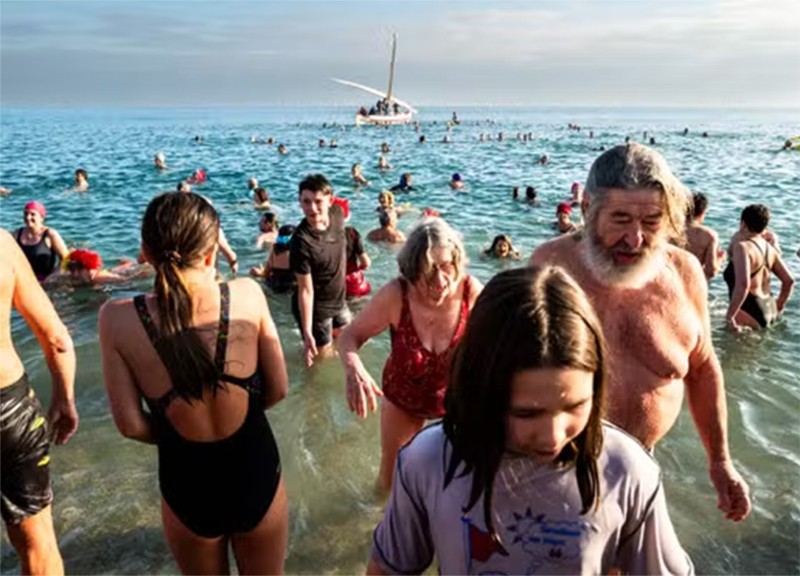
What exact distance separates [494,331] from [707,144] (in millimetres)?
51183

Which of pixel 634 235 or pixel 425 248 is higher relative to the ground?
pixel 634 235

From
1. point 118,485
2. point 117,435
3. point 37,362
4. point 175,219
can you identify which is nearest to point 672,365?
point 175,219

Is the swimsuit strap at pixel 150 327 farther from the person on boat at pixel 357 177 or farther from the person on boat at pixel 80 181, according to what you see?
the person on boat at pixel 80 181

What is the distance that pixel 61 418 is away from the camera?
125 inches

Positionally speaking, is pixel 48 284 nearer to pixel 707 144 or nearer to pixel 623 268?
pixel 623 268

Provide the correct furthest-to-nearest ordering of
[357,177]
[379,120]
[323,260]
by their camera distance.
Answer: [379,120] < [357,177] < [323,260]

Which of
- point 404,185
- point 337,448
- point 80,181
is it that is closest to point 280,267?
point 337,448

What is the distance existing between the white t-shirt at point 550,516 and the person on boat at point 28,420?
224 cm

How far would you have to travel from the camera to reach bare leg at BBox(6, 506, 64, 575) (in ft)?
9.84

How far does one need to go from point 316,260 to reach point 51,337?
2.80 m

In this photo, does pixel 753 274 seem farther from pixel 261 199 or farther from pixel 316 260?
pixel 261 199

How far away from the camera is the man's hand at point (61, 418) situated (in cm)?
316

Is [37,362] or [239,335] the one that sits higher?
[239,335]

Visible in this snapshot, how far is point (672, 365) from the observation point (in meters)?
2.55
